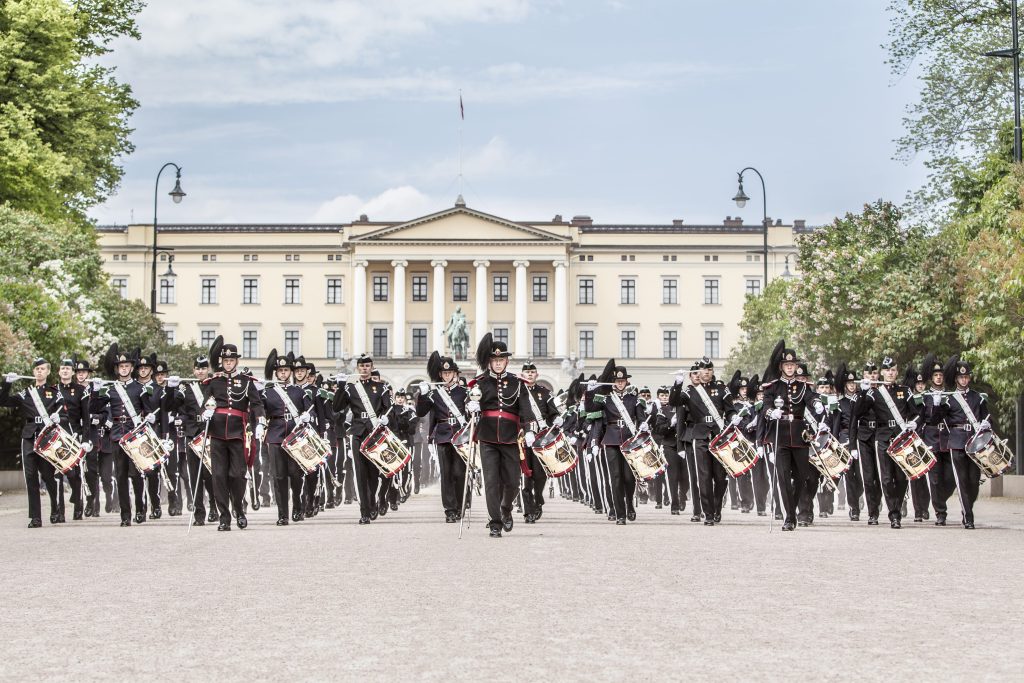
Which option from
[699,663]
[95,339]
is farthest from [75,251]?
[699,663]

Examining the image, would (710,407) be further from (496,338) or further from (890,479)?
(496,338)

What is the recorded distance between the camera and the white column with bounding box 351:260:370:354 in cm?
11294

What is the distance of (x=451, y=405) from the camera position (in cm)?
2092

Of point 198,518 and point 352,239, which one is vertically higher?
point 352,239

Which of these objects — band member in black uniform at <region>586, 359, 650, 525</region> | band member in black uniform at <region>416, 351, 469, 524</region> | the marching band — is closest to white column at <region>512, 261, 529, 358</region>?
the marching band

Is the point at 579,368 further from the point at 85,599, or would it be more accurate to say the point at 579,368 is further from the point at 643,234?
the point at 85,599

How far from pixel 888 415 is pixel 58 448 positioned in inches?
426

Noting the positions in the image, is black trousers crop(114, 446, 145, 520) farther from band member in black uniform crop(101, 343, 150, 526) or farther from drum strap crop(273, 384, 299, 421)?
drum strap crop(273, 384, 299, 421)

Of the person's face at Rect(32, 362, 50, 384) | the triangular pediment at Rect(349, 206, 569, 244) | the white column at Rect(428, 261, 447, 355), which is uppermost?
the triangular pediment at Rect(349, 206, 569, 244)

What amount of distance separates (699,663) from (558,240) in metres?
105

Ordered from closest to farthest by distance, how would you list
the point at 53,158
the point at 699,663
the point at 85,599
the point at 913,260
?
the point at 699,663 → the point at 85,599 → the point at 53,158 → the point at 913,260

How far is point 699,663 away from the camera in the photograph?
7820mm

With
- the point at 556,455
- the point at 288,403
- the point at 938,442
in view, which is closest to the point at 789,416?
the point at 938,442

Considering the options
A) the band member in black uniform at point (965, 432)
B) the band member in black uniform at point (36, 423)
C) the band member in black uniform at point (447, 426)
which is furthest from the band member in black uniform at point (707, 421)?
the band member in black uniform at point (36, 423)
